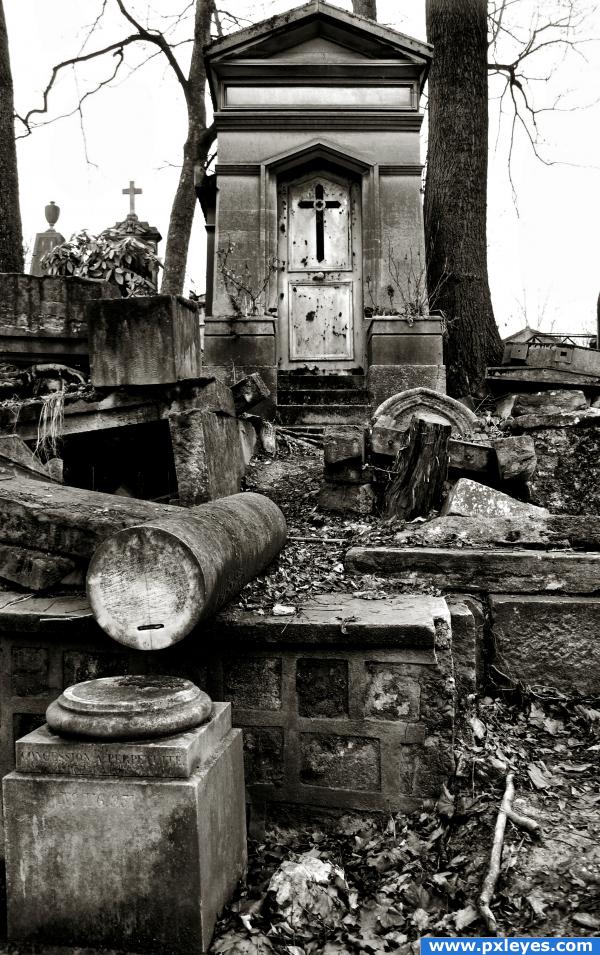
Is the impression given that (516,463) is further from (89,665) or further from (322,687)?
(89,665)

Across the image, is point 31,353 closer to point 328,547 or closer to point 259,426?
point 259,426

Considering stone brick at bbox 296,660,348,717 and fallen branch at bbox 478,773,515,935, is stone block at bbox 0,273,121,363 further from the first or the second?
fallen branch at bbox 478,773,515,935

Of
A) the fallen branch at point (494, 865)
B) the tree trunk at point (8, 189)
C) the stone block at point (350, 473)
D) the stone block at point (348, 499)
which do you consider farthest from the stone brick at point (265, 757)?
the tree trunk at point (8, 189)

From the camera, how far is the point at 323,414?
29.4ft

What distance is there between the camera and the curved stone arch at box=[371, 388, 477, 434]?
7.77 m

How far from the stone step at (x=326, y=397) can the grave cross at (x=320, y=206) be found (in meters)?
2.48

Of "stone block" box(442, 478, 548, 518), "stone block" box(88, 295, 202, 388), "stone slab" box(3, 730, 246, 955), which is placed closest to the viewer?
"stone slab" box(3, 730, 246, 955)

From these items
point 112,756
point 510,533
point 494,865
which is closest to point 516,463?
point 510,533

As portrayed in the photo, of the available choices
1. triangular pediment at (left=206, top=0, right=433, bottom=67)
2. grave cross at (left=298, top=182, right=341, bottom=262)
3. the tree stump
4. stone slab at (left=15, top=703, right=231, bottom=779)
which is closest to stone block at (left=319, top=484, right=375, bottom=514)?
the tree stump

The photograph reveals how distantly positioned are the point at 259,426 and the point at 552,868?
17.4ft

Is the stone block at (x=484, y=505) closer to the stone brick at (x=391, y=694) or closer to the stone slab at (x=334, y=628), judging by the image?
the stone slab at (x=334, y=628)

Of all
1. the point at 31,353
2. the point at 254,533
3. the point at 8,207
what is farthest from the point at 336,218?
the point at 254,533

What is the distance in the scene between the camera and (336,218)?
427 inches

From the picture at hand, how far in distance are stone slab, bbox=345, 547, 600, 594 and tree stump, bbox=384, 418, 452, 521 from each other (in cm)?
88
